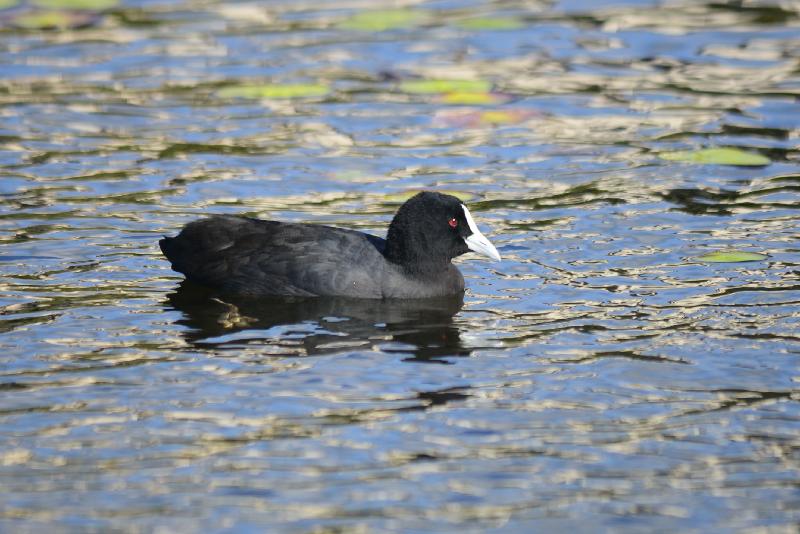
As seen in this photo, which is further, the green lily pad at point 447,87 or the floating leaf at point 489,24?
the floating leaf at point 489,24

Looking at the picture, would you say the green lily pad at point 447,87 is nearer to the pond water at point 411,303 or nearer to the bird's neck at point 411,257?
the pond water at point 411,303

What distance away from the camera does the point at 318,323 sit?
9523 mm

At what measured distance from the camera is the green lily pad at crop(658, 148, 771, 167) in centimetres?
1288

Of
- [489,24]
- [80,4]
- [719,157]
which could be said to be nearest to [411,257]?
[719,157]

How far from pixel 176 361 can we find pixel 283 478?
187cm

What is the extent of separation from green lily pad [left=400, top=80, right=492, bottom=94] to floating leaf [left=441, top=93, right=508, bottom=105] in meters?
0.05

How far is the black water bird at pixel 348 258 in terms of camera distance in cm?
1002

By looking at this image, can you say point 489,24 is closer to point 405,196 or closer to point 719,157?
point 719,157

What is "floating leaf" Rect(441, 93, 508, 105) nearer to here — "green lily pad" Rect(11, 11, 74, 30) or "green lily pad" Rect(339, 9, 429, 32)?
"green lily pad" Rect(339, 9, 429, 32)

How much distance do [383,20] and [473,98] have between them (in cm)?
284

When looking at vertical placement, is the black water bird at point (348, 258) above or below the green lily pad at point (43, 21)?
below

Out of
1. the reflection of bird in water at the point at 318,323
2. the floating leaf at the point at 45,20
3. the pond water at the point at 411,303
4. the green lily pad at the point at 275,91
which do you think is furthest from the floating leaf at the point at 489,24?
the reflection of bird in water at the point at 318,323

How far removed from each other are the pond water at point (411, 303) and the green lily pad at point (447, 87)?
32 millimetres

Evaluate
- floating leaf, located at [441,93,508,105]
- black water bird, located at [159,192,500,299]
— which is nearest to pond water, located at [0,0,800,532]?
floating leaf, located at [441,93,508,105]
